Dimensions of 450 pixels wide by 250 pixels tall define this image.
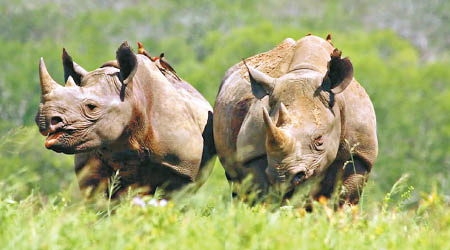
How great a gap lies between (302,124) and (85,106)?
2175 millimetres

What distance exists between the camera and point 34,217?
8.09m

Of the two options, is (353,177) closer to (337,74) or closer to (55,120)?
(337,74)

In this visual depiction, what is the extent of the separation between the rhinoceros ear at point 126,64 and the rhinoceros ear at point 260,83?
137 centimetres

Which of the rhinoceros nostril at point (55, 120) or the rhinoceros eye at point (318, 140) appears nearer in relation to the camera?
the rhinoceros eye at point (318, 140)

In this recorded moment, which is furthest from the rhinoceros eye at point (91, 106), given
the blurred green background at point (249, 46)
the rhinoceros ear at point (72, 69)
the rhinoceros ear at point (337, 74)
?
the blurred green background at point (249, 46)

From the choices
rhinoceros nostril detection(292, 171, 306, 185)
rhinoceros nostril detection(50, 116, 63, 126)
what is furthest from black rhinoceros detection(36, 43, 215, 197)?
rhinoceros nostril detection(292, 171, 306, 185)

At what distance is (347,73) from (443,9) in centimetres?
8592

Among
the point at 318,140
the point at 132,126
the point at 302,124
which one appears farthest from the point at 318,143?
the point at 132,126

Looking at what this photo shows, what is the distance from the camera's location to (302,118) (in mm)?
11312

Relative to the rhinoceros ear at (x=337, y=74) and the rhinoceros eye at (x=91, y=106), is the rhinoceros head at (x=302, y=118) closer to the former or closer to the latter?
the rhinoceros ear at (x=337, y=74)

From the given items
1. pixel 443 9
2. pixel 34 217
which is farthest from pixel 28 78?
pixel 34 217

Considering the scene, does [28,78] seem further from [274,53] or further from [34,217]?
[34,217]

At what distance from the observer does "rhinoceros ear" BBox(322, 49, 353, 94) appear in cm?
1161

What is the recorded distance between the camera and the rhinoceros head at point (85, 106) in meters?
11.6
